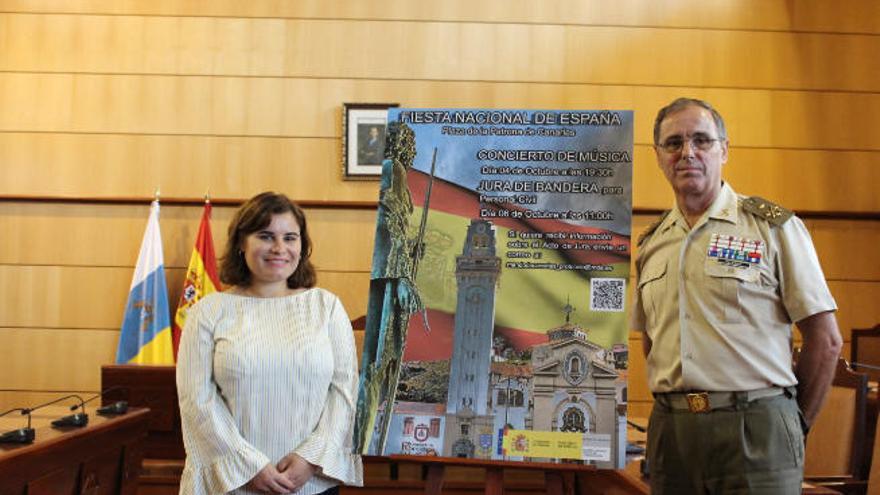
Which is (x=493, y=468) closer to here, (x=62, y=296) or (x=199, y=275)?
(x=199, y=275)

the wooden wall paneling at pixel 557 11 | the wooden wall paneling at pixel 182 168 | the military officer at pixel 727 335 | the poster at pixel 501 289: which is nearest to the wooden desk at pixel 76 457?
the poster at pixel 501 289

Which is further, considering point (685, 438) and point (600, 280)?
point (600, 280)

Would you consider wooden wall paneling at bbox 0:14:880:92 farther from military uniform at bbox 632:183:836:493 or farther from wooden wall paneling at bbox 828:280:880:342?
military uniform at bbox 632:183:836:493

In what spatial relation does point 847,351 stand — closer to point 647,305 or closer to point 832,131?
point 832,131

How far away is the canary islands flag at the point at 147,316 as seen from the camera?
4957 mm

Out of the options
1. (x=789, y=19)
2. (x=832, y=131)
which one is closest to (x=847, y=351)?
(x=832, y=131)

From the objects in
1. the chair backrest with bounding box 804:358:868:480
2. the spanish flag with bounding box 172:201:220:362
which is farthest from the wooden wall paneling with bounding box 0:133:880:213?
the chair backrest with bounding box 804:358:868:480

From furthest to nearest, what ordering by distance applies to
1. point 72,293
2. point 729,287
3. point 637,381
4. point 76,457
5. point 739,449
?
1. point 72,293
2. point 637,381
3. point 76,457
4. point 729,287
5. point 739,449

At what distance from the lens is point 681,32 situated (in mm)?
5414

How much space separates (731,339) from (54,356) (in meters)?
4.60

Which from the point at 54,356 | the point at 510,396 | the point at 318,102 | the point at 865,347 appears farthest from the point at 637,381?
the point at 54,356

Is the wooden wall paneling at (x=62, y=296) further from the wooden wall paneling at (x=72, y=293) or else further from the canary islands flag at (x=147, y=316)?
the canary islands flag at (x=147, y=316)

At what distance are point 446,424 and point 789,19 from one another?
4405 mm

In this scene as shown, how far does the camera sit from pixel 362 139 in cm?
527
